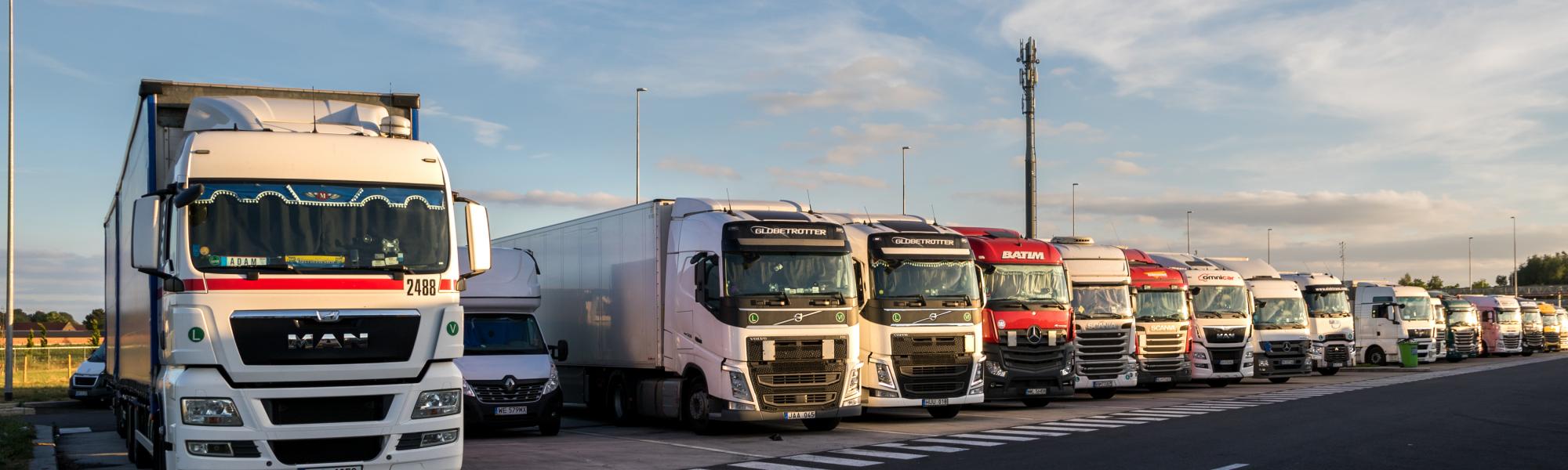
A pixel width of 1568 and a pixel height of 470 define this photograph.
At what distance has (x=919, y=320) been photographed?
66.1ft

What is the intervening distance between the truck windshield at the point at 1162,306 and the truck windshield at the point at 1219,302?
176 cm

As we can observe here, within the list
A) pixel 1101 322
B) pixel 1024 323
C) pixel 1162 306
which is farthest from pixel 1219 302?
pixel 1024 323

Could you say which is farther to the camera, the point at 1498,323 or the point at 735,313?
the point at 1498,323

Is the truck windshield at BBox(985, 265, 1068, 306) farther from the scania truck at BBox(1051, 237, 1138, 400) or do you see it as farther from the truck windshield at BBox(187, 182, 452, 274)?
the truck windshield at BBox(187, 182, 452, 274)

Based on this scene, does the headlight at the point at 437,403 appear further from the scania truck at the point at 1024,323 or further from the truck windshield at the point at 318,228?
the scania truck at the point at 1024,323

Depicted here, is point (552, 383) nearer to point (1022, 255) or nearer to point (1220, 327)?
point (1022, 255)

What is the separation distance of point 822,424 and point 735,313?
3.26 m

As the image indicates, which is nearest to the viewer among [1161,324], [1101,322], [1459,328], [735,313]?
[735,313]

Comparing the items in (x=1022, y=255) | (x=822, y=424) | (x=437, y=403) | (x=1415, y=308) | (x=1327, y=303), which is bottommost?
(x=822, y=424)

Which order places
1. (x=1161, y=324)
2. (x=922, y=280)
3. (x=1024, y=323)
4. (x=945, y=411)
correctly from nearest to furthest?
(x=922, y=280)
(x=945, y=411)
(x=1024, y=323)
(x=1161, y=324)

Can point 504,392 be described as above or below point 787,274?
below

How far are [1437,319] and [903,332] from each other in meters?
38.6

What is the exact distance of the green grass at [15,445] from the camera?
15015 millimetres

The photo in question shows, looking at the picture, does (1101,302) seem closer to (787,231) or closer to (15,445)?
(787,231)
